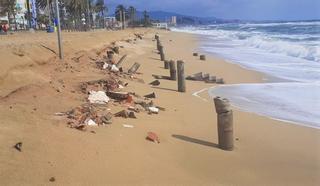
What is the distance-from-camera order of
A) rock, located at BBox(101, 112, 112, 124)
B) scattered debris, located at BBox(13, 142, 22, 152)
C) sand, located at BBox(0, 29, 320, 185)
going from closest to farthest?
sand, located at BBox(0, 29, 320, 185) → scattered debris, located at BBox(13, 142, 22, 152) → rock, located at BBox(101, 112, 112, 124)

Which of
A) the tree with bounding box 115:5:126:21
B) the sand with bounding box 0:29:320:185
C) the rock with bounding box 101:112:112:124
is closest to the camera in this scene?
the sand with bounding box 0:29:320:185

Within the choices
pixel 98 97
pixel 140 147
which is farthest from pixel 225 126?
pixel 98 97

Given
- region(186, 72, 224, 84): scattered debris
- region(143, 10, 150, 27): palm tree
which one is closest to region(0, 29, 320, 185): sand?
region(186, 72, 224, 84): scattered debris

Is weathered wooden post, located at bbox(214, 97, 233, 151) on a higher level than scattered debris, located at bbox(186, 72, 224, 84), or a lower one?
higher

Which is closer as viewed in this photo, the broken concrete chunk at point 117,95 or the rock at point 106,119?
the rock at point 106,119

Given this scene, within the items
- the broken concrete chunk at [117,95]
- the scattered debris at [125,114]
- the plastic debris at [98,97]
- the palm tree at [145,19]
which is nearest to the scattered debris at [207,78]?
the broken concrete chunk at [117,95]

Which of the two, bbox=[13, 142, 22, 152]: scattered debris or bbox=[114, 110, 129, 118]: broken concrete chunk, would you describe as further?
bbox=[114, 110, 129, 118]: broken concrete chunk

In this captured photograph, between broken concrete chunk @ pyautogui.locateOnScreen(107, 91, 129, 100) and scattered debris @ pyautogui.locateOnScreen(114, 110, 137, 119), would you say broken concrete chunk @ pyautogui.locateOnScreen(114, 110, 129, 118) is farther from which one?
broken concrete chunk @ pyautogui.locateOnScreen(107, 91, 129, 100)

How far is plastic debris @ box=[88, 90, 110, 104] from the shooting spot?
8.89 metres

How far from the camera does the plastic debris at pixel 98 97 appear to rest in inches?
350

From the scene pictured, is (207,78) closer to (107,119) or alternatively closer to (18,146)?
(107,119)

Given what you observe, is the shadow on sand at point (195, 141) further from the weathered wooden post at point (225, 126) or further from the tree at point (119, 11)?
the tree at point (119, 11)

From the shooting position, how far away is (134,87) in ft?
40.8

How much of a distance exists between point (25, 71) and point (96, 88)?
2000mm
